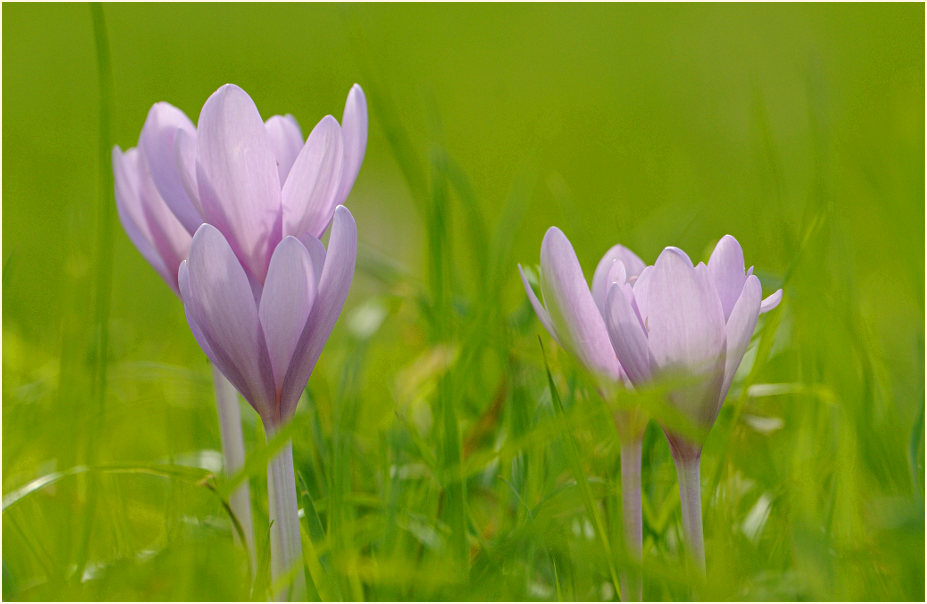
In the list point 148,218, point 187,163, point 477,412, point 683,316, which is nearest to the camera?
point 683,316

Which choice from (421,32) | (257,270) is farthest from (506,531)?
(421,32)

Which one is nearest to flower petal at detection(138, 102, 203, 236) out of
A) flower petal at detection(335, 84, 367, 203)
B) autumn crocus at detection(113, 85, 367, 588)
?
autumn crocus at detection(113, 85, 367, 588)

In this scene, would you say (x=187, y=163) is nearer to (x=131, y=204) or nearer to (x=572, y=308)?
(x=131, y=204)

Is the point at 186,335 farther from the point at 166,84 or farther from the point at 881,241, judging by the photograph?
the point at 166,84

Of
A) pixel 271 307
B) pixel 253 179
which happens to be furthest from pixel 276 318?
pixel 253 179

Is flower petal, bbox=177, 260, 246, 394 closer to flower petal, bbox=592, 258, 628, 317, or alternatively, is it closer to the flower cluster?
the flower cluster
